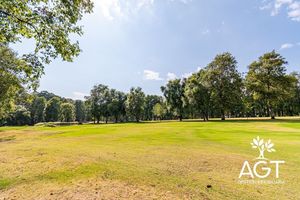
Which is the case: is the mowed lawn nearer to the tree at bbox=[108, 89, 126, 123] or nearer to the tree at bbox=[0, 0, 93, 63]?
the tree at bbox=[0, 0, 93, 63]

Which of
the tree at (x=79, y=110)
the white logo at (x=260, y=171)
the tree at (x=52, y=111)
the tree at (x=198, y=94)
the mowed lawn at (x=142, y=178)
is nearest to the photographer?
the mowed lawn at (x=142, y=178)

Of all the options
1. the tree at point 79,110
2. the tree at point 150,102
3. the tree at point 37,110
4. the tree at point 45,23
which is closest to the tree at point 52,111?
the tree at point 37,110

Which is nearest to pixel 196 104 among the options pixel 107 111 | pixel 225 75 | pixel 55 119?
pixel 225 75

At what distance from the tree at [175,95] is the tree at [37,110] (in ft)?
211

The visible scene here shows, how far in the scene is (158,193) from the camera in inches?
206

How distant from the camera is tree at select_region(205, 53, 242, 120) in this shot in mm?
54963

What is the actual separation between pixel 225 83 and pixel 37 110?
88.8 m

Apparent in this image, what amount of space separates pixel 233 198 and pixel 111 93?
285 feet

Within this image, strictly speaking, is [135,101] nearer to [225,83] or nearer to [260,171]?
[225,83]

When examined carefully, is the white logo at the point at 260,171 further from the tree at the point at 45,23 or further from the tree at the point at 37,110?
the tree at the point at 37,110

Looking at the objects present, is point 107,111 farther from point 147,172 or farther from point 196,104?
point 147,172

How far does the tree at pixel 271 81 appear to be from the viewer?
50.3 metres

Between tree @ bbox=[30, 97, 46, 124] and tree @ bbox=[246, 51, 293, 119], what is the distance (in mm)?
92399

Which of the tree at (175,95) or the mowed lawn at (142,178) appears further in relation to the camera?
the tree at (175,95)
